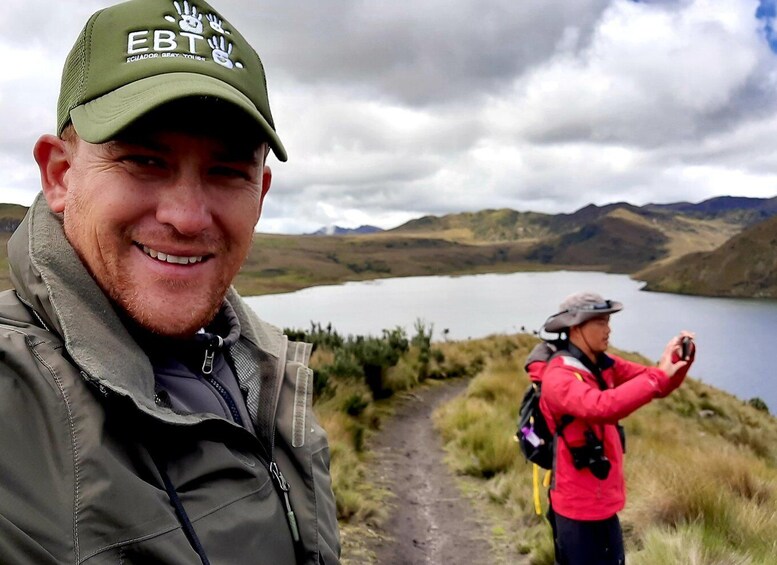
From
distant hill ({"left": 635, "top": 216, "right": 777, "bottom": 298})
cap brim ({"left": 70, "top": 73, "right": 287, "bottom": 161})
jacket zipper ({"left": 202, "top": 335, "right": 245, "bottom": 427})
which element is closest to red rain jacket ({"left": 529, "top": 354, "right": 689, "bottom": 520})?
jacket zipper ({"left": 202, "top": 335, "right": 245, "bottom": 427})

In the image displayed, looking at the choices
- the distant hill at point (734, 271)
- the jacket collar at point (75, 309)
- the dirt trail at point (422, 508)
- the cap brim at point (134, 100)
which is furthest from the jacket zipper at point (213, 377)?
the distant hill at point (734, 271)

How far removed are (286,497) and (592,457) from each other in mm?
2360

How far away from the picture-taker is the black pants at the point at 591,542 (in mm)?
3129

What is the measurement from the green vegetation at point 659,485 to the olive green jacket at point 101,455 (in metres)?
3.40

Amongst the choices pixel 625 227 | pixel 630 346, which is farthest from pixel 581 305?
pixel 625 227

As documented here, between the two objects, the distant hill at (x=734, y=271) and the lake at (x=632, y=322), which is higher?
the distant hill at (x=734, y=271)

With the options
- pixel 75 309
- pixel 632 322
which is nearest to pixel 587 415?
pixel 75 309

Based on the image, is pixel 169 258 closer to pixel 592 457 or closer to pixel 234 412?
pixel 234 412

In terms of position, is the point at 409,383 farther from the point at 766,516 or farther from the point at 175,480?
the point at 175,480

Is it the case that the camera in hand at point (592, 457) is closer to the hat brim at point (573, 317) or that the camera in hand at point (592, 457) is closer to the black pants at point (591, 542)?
the black pants at point (591, 542)

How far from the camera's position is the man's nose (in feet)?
3.85

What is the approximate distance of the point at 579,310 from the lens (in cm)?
333

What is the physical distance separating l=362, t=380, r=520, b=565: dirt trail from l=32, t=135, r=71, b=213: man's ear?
13.3 feet

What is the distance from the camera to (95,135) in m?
1.08
